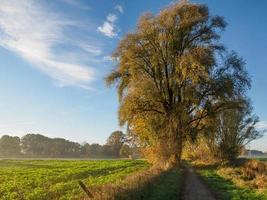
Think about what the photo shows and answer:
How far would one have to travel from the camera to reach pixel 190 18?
4381cm

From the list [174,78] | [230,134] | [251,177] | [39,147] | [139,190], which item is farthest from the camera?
[39,147]

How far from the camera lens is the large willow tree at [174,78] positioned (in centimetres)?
4369

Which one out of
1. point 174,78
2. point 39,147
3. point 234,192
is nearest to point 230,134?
point 174,78

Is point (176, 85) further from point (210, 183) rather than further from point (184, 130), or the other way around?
point (210, 183)

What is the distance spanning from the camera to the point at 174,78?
44.4 meters

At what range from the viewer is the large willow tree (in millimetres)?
43688

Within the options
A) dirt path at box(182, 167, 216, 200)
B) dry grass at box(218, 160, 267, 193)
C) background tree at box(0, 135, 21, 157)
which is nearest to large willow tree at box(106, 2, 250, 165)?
dry grass at box(218, 160, 267, 193)

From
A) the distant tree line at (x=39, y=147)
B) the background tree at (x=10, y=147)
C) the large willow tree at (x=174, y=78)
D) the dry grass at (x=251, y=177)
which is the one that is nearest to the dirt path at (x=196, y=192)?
the dry grass at (x=251, y=177)

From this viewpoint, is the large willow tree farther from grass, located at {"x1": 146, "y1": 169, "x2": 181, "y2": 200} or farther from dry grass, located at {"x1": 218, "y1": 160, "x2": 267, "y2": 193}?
grass, located at {"x1": 146, "y1": 169, "x2": 181, "y2": 200}

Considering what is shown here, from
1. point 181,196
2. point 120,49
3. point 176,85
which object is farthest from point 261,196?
point 120,49

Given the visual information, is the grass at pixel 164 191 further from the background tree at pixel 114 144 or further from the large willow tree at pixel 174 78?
the background tree at pixel 114 144

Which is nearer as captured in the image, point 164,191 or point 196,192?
point 164,191

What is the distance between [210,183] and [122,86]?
70.9ft

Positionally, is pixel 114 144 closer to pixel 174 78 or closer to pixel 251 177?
pixel 174 78
